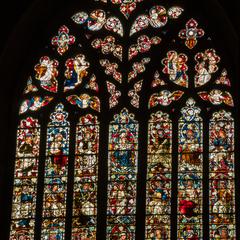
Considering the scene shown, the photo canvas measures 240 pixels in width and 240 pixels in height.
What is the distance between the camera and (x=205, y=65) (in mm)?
24562

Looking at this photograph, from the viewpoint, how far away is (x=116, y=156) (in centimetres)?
2408

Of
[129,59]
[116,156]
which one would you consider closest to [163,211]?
[116,156]

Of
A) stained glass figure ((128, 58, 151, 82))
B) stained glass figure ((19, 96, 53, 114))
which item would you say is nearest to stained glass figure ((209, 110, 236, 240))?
stained glass figure ((128, 58, 151, 82))

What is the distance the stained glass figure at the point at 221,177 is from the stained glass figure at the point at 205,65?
0.71 metres

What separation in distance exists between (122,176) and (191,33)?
2842 millimetres

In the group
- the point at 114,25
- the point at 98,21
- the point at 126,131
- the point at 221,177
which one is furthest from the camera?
the point at 98,21

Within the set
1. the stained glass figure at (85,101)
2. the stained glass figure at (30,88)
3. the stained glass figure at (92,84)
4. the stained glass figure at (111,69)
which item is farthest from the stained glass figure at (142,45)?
the stained glass figure at (30,88)

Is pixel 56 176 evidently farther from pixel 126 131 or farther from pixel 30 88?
pixel 30 88

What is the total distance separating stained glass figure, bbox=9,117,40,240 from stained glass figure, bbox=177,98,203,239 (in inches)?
95.3

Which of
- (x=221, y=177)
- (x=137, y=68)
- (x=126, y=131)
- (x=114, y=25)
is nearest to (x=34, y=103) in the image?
(x=126, y=131)

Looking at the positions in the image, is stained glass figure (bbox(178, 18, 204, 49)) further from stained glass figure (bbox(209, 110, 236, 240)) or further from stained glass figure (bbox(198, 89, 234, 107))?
stained glass figure (bbox(209, 110, 236, 240))

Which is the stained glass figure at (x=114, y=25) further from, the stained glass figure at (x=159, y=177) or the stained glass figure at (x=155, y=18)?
the stained glass figure at (x=159, y=177)

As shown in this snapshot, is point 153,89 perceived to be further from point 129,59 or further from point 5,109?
point 5,109

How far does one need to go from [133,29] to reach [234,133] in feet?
8.94
